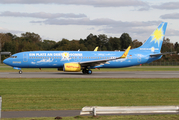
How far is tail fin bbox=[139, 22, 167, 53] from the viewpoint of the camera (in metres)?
44.6

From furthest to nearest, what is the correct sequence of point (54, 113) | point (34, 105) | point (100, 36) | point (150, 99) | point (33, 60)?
1. point (100, 36)
2. point (33, 60)
3. point (150, 99)
4. point (34, 105)
5. point (54, 113)

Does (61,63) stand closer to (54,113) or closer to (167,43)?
(54,113)

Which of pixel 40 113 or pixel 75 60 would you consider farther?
pixel 75 60

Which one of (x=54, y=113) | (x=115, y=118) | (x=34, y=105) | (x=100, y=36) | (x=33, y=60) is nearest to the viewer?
(x=115, y=118)

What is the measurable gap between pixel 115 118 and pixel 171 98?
6845 mm

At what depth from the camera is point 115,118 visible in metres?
10.2

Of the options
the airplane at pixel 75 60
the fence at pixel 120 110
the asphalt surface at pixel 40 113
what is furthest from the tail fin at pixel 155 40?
the fence at pixel 120 110

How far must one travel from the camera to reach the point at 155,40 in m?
44.9

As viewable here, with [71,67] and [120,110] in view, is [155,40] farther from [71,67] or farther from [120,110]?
[120,110]

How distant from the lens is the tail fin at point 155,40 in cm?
4459

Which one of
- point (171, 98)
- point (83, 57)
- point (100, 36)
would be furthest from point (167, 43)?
point (171, 98)

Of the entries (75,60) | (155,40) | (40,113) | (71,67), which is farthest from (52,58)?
(40,113)

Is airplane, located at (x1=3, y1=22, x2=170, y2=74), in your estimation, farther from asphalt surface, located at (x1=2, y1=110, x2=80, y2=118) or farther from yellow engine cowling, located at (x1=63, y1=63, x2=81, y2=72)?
asphalt surface, located at (x1=2, y1=110, x2=80, y2=118)

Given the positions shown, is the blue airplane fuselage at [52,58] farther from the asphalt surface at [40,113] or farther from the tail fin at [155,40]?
the asphalt surface at [40,113]
